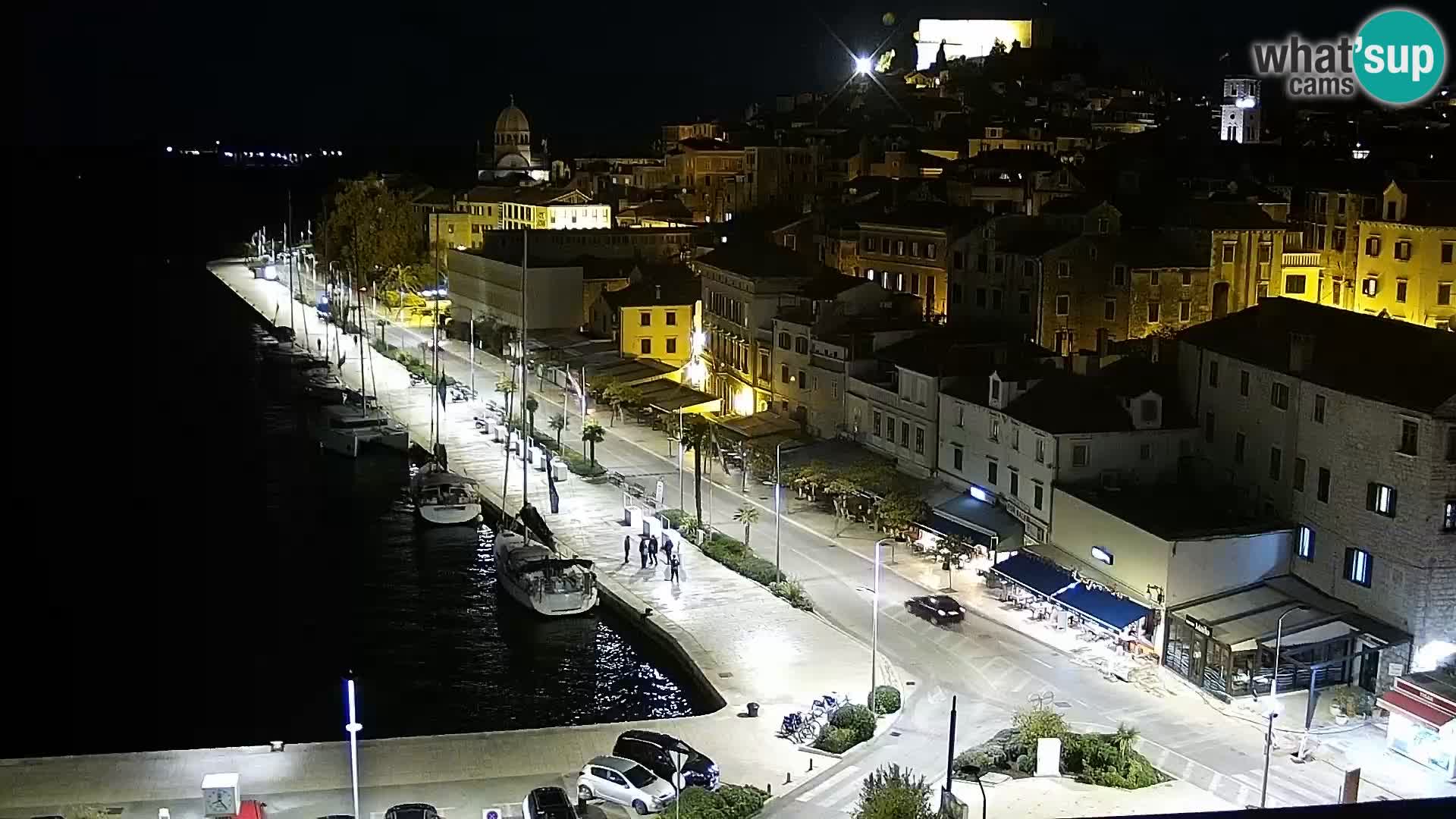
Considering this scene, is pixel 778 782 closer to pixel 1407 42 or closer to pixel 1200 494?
pixel 1200 494

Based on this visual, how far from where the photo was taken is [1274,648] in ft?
92.1

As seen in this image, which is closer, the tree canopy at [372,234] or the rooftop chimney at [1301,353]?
the rooftop chimney at [1301,353]

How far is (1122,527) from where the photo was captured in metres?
31.9

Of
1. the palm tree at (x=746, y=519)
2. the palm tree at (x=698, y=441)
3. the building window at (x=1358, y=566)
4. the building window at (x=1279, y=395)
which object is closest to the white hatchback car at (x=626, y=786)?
the building window at (x=1358, y=566)

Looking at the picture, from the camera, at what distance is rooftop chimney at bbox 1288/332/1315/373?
31.9 meters

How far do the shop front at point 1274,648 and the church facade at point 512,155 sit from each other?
8190 centimetres

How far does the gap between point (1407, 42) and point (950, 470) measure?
46.9 feet

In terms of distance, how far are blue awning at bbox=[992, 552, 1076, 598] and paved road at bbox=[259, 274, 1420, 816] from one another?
1.14 meters

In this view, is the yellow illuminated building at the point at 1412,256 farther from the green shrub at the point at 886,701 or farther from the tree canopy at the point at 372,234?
the tree canopy at the point at 372,234

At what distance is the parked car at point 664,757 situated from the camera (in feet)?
77.5

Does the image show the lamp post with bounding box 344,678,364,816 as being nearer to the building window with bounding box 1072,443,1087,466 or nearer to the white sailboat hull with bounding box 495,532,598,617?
the white sailboat hull with bounding box 495,532,598,617

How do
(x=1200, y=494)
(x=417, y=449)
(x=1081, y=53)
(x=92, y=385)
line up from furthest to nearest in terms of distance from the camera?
1. (x=1081, y=53)
2. (x=92, y=385)
3. (x=417, y=449)
4. (x=1200, y=494)

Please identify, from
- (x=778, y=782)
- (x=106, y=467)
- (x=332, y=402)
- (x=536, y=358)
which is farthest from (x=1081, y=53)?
(x=778, y=782)

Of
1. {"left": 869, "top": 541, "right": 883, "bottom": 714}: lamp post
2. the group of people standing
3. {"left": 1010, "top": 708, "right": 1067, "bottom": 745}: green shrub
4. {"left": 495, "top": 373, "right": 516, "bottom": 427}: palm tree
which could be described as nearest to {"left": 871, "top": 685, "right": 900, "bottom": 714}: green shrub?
{"left": 869, "top": 541, "right": 883, "bottom": 714}: lamp post
